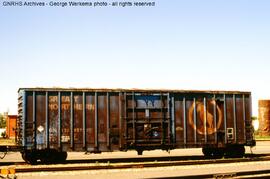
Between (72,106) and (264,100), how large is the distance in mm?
45483

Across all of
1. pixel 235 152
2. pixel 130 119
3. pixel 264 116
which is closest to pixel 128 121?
pixel 130 119

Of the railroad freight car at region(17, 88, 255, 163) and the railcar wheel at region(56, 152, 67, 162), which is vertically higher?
the railroad freight car at region(17, 88, 255, 163)

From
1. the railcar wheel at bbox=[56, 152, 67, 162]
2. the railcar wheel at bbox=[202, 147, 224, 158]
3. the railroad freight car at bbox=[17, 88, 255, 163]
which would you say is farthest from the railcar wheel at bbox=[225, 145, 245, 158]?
the railcar wheel at bbox=[56, 152, 67, 162]

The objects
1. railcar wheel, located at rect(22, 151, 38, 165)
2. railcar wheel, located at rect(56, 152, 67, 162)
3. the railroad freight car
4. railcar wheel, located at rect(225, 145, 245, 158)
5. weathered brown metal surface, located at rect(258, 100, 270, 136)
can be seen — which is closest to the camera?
railcar wheel, located at rect(22, 151, 38, 165)

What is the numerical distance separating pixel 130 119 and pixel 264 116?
43.0m

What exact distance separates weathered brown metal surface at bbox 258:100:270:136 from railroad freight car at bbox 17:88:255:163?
38.6 metres

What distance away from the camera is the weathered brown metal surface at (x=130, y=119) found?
16688 millimetres

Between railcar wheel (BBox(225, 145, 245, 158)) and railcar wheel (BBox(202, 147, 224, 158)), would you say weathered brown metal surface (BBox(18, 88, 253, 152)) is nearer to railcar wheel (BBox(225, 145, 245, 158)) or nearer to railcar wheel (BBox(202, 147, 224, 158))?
railcar wheel (BBox(225, 145, 245, 158))

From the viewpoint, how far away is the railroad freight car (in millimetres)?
16672

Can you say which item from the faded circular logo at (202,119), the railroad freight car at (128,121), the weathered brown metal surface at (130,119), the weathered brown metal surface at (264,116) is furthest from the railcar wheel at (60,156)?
the weathered brown metal surface at (264,116)

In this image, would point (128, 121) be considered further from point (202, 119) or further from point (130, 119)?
point (202, 119)

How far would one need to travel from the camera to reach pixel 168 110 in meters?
18.1

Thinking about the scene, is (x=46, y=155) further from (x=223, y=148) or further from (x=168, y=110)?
(x=223, y=148)

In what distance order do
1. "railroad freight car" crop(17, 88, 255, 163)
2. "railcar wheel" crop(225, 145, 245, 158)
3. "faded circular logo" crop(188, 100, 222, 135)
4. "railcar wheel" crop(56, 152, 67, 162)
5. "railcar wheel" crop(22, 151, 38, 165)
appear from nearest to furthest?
"railcar wheel" crop(22, 151, 38, 165) < "railroad freight car" crop(17, 88, 255, 163) < "railcar wheel" crop(56, 152, 67, 162) < "faded circular logo" crop(188, 100, 222, 135) < "railcar wheel" crop(225, 145, 245, 158)
